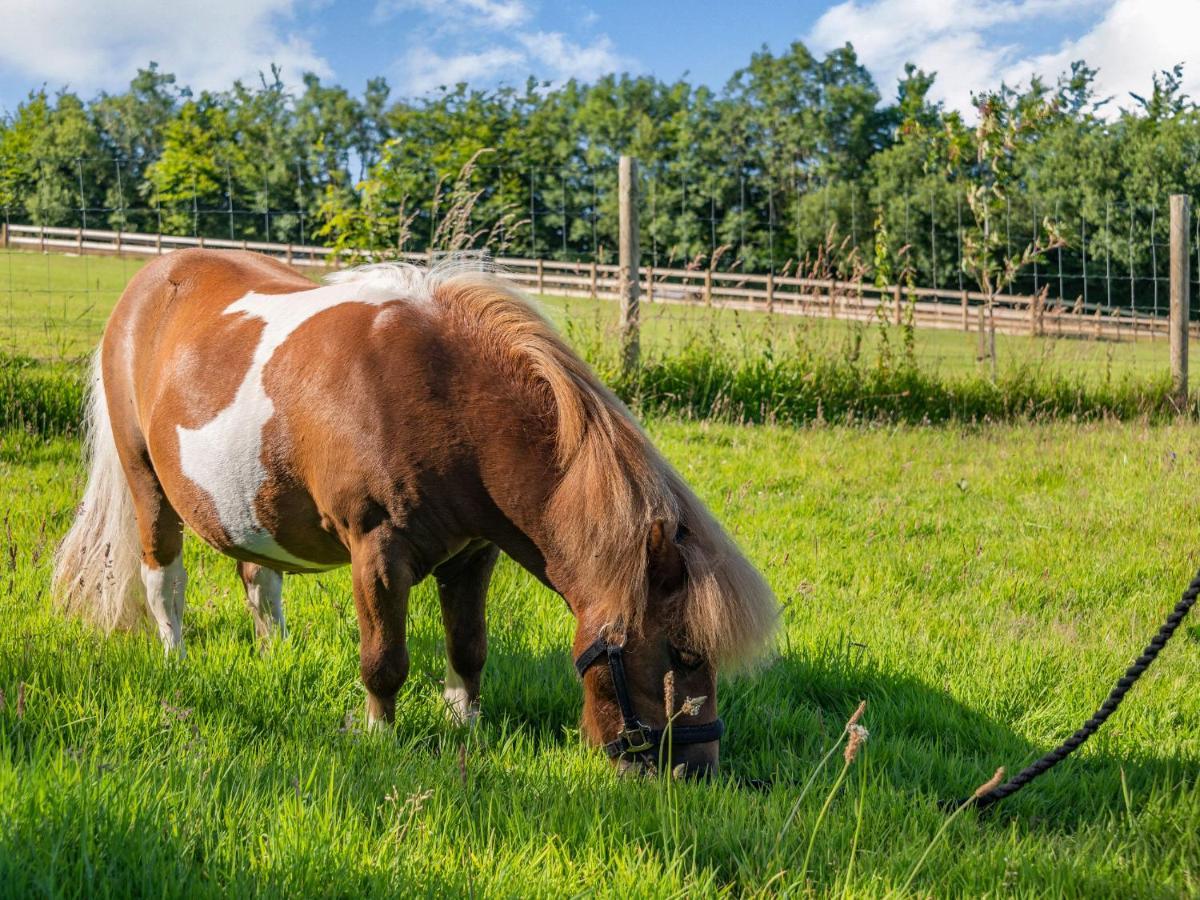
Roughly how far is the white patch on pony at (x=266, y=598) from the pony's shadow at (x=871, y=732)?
0.97 meters

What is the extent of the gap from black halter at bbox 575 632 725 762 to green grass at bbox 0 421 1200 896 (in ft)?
0.39

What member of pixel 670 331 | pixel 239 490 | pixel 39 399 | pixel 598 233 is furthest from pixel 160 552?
pixel 598 233

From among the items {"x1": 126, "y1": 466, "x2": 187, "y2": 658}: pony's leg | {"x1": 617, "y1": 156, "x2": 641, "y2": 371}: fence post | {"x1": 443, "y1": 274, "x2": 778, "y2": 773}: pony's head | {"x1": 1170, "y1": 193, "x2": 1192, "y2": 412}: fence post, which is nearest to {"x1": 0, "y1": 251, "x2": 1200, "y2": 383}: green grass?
{"x1": 617, "y1": 156, "x2": 641, "y2": 371}: fence post

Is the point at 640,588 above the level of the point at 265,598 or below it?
above

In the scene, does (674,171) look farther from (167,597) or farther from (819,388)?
(167,597)

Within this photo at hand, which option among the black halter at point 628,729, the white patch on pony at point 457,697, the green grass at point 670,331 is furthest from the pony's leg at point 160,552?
the black halter at point 628,729

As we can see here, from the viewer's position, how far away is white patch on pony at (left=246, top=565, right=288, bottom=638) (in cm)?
420

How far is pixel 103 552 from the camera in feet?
14.1

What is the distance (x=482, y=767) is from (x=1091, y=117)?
36403 millimetres

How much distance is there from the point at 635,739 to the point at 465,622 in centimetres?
92

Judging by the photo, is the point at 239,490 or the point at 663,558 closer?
the point at 663,558

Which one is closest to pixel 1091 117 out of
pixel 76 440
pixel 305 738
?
pixel 76 440

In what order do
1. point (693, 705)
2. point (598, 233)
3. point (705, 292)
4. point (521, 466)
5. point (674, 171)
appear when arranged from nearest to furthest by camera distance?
point (693, 705), point (521, 466), point (705, 292), point (598, 233), point (674, 171)

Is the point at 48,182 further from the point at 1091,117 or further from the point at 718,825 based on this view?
the point at 1091,117
